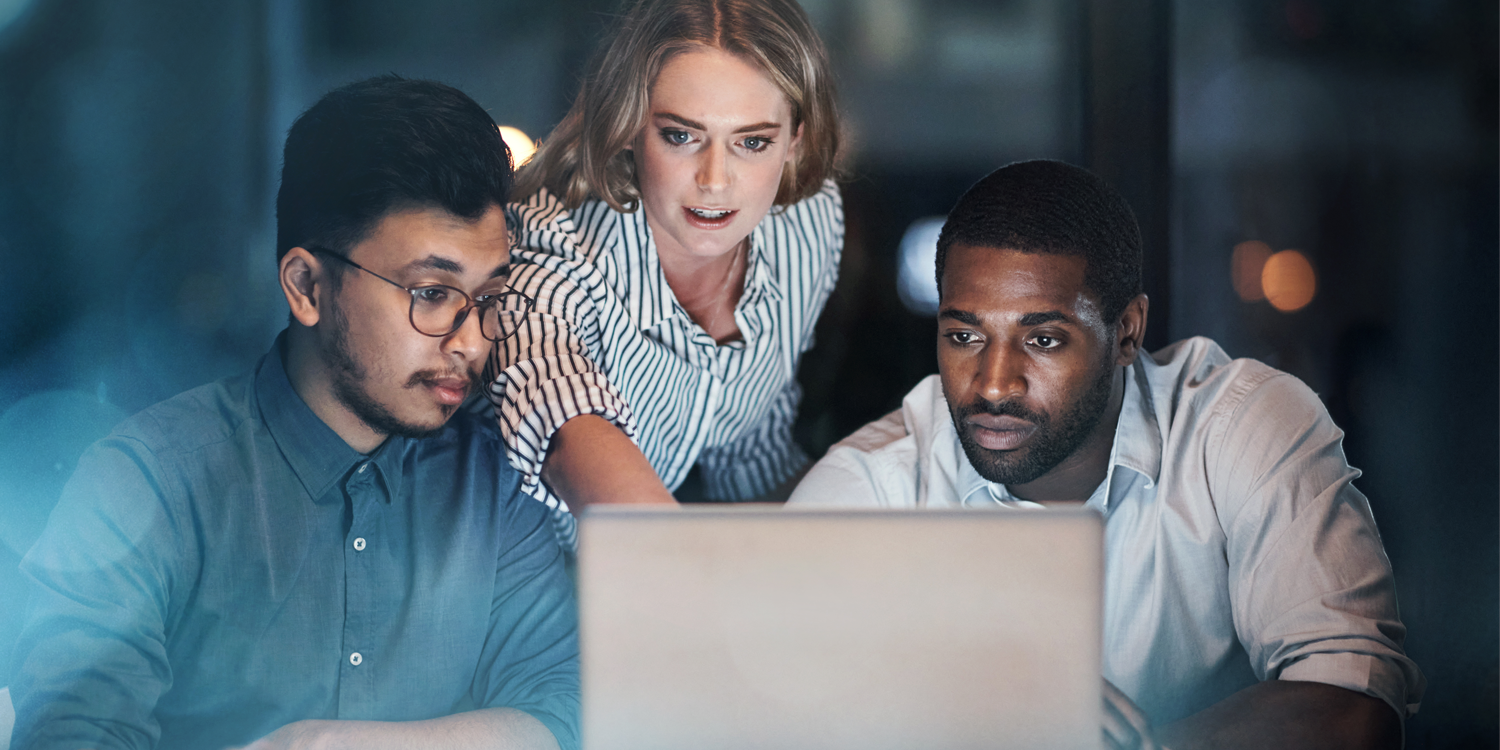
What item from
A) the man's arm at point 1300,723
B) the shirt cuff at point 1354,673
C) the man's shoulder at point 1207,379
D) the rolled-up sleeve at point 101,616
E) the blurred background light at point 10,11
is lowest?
the man's arm at point 1300,723

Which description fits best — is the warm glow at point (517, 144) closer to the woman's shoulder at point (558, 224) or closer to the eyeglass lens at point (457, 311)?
the woman's shoulder at point (558, 224)

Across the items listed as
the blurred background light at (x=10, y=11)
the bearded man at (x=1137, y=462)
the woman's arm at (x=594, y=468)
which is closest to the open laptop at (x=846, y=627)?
the woman's arm at (x=594, y=468)

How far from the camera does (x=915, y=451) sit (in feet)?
6.63

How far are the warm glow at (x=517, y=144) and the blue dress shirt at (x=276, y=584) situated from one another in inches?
20.2

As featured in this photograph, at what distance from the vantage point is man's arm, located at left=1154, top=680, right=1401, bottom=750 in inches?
66.2

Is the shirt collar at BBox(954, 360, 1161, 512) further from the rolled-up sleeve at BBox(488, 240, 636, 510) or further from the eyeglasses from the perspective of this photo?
the eyeglasses

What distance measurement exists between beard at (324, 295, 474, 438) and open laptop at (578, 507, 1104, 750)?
0.97 meters

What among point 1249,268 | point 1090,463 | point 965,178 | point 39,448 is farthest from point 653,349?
point 1249,268

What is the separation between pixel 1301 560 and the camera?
1781 millimetres

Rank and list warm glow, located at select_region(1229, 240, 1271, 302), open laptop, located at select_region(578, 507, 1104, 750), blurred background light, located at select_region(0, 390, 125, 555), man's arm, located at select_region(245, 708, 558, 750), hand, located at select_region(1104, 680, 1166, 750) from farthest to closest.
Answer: warm glow, located at select_region(1229, 240, 1271, 302) < blurred background light, located at select_region(0, 390, 125, 555) < man's arm, located at select_region(245, 708, 558, 750) < hand, located at select_region(1104, 680, 1166, 750) < open laptop, located at select_region(578, 507, 1104, 750)

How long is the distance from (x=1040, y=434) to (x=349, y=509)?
1.31 metres

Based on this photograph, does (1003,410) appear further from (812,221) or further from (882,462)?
(812,221)

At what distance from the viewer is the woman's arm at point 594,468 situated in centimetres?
178

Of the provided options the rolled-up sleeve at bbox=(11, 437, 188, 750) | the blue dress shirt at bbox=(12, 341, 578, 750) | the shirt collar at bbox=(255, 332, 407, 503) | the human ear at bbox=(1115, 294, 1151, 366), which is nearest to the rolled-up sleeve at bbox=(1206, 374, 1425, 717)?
the human ear at bbox=(1115, 294, 1151, 366)
